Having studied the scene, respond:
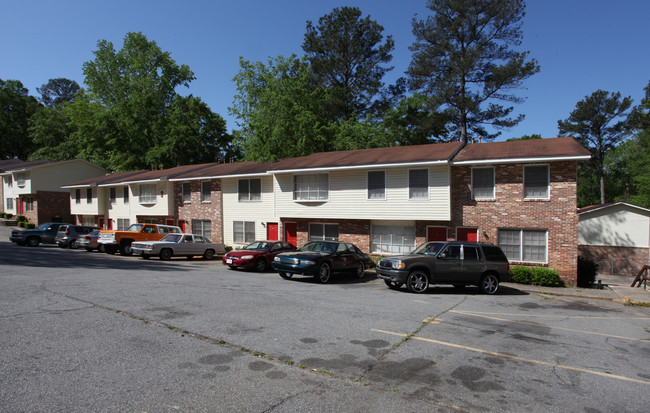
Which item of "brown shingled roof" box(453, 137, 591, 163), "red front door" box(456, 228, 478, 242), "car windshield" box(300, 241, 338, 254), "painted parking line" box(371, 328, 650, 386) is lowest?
"painted parking line" box(371, 328, 650, 386)

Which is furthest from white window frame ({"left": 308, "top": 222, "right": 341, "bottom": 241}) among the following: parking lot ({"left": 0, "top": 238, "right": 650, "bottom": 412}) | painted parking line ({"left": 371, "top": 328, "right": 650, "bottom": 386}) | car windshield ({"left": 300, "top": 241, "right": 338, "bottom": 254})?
painted parking line ({"left": 371, "top": 328, "right": 650, "bottom": 386})

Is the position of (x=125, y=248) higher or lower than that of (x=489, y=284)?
higher

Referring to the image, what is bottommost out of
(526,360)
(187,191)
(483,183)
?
(526,360)

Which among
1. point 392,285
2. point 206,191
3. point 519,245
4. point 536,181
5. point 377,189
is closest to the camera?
point 392,285

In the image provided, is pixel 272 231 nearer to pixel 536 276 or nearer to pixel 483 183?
pixel 483 183

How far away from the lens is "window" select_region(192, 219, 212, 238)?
94.2 ft

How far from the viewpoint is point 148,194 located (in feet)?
105

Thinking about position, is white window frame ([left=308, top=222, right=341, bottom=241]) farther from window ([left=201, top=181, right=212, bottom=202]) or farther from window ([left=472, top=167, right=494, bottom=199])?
window ([left=201, top=181, right=212, bottom=202])

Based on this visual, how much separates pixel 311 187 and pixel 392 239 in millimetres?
5488

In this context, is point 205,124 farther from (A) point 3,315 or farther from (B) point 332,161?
(A) point 3,315

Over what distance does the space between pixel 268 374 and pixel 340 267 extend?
10934 mm

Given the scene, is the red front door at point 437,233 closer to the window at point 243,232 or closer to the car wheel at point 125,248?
the window at point 243,232

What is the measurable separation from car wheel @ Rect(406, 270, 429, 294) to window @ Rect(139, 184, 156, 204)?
24.3 meters

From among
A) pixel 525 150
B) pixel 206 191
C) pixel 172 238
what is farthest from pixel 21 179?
pixel 525 150
